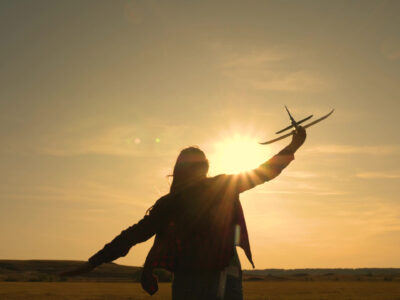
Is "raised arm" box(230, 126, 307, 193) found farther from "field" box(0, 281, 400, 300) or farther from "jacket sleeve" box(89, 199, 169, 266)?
"field" box(0, 281, 400, 300)

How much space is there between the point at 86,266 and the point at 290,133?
141 cm

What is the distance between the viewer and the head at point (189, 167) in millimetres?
3180

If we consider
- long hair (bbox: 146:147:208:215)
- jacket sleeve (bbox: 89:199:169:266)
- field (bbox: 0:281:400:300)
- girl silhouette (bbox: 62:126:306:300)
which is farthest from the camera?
field (bbox: 0:281:400:300)

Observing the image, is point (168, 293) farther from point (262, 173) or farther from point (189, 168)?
point (262, 173)

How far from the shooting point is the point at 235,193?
2973 millimetres

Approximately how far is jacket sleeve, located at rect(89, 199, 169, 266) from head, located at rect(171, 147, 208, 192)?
227mm

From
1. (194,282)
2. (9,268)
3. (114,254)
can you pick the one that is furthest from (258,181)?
(9,268)

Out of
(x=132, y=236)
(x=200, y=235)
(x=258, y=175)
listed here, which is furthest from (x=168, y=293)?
(x=258, y=175)

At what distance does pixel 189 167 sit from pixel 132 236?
514mm

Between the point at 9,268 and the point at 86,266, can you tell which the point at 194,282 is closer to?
the point at 86,266

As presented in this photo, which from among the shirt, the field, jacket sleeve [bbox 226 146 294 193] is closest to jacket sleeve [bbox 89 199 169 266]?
the shirt

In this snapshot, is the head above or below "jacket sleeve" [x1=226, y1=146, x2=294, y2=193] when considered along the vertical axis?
above

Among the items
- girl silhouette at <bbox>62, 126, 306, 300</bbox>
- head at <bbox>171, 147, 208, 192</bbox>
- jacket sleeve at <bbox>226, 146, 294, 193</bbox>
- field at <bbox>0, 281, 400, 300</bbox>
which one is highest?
field at <bbox>0, 281, 400, 300</bbox>

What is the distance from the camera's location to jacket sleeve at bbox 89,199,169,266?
10.0 ft
